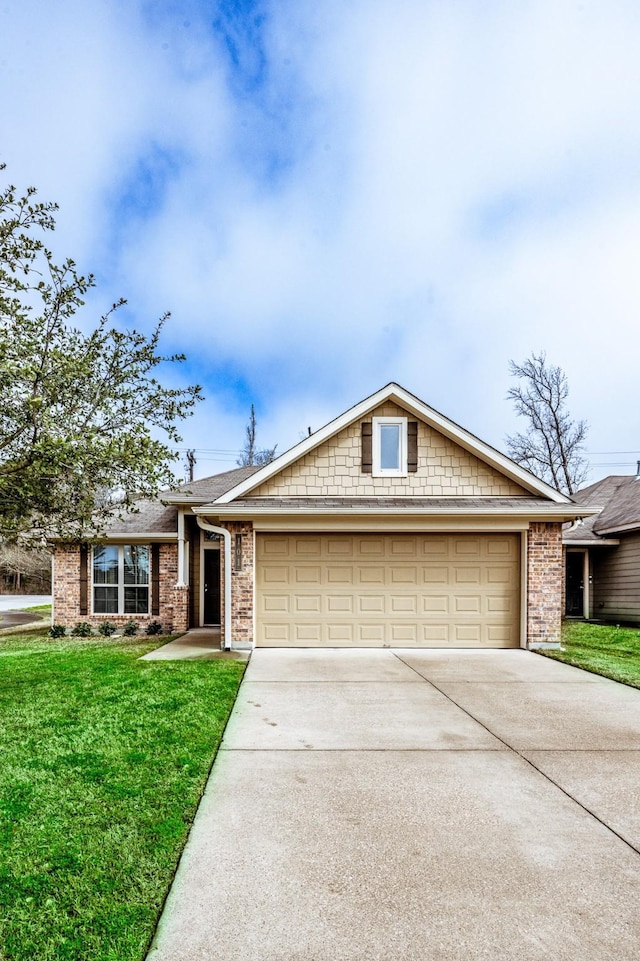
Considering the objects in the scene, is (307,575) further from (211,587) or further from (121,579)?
(121,579)

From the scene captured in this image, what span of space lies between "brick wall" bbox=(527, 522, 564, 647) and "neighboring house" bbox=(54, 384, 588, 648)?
0.06 feet

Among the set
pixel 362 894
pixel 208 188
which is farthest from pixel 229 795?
pixel 208 188

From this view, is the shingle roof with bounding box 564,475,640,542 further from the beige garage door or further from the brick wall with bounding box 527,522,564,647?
the beige garage door

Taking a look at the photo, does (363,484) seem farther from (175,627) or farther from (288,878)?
(288,878)

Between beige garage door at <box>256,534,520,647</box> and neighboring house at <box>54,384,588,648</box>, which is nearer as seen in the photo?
neighboring house at <box>54,384,588,648</box>

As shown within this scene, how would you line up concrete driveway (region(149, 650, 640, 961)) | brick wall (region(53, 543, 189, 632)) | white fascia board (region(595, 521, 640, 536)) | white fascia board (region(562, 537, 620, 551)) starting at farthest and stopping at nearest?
1. white fascia board (region(562, 537, 620, 551))
2. white fascia board (region(595, 521, 640, 536))
3. brick wall (region(53, 543, 189, 632))
4. concrete driveway (region(149, 650, 640, 961))

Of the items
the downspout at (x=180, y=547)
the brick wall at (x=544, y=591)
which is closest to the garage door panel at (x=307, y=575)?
the downspout at (x=180, y=547)

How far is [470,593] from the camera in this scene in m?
11.1

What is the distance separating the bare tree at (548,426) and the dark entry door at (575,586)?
11.7 meters

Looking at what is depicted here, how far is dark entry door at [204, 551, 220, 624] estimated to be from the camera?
14.3m

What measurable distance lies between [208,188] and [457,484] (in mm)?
9527

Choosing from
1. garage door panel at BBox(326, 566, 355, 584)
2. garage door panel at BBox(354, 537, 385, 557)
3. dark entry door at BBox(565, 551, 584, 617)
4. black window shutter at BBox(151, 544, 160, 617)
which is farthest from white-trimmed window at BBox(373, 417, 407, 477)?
dark entry door at BBox(565, 551, 584, 617)

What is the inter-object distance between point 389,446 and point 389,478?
68 cm

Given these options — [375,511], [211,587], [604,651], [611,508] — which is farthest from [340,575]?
[611,508]
